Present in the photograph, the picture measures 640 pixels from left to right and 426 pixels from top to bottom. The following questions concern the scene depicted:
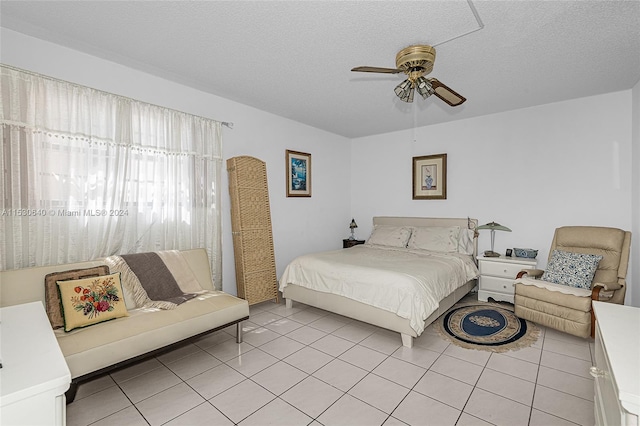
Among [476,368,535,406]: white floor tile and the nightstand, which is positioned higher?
the nightstand

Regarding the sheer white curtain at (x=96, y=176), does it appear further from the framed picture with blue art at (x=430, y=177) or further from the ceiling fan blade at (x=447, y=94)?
the framed picture with blue art at (x=430, y=177)

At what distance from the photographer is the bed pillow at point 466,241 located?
15.0 ft

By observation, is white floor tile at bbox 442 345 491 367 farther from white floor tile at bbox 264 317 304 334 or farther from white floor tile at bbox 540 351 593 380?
white floor tile at bbox 264 317 304 334

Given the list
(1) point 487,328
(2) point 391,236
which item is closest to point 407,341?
(1) point 487,328

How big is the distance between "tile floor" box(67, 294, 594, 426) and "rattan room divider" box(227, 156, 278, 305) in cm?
91

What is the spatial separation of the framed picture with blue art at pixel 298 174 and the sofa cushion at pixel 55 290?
2.91m

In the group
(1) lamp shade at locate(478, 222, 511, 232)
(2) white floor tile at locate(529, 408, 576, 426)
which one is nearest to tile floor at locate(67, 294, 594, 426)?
(2) white floor tile at locate(529, 408, 576, 426)

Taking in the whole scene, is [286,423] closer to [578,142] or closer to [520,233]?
[520,233]

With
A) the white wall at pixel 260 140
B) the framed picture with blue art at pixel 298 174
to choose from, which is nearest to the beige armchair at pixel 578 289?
the white wall at pixel 260 140

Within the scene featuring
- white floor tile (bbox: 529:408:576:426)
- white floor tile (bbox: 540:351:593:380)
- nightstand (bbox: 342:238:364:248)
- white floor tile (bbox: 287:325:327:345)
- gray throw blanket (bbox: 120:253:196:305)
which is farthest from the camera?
nightstand (bbox: 342:238:364:248)

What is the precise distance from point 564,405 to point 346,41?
3.18 metres

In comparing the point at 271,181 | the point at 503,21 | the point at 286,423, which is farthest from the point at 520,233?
the point at 286,423

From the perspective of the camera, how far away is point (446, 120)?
4887 millimetres

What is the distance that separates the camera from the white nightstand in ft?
13.2
